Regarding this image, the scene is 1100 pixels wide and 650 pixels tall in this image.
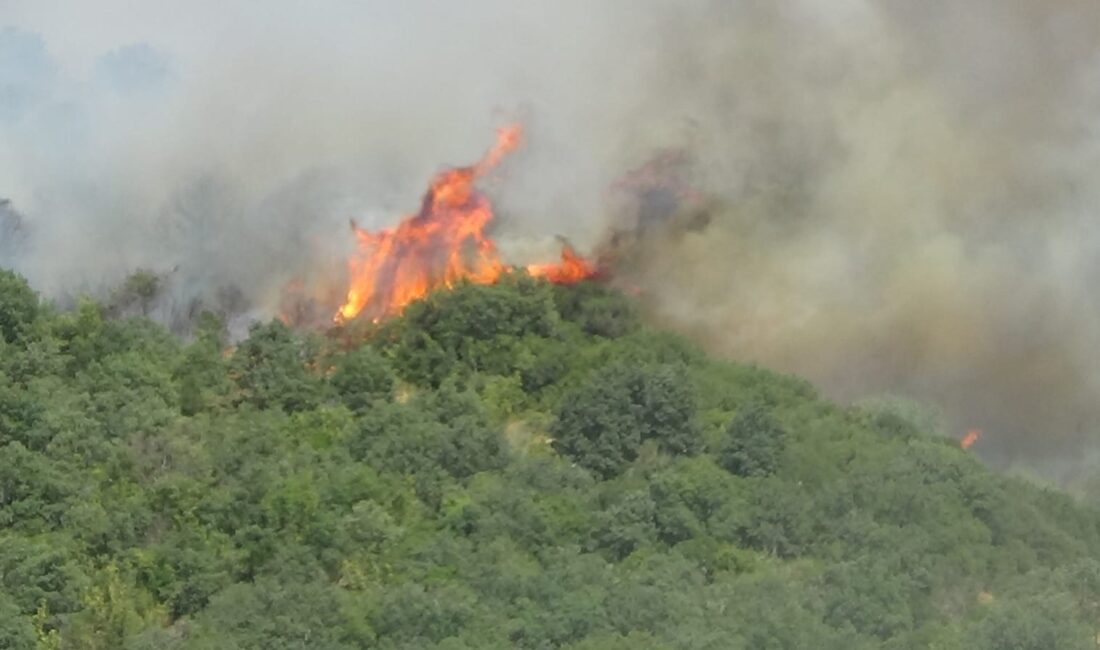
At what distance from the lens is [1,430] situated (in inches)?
1720

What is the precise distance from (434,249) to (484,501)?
34.4 feet

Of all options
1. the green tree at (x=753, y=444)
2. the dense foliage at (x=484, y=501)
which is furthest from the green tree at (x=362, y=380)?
the green tree at (x=753, y=444)

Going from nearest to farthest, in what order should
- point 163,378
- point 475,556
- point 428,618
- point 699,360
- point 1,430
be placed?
1. point 428,618
2. point 475,556
3. point 1,430
4. point 163,378
5. point 699,360

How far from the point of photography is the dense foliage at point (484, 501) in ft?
126

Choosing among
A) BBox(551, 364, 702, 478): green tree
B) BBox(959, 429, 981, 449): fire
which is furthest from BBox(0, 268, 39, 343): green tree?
BBox(959, 429, 981, 449): fire

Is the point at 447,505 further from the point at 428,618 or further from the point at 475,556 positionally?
the point at 428,618

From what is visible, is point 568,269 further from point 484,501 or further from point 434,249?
point 484,501

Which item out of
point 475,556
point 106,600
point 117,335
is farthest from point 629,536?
point 117,335

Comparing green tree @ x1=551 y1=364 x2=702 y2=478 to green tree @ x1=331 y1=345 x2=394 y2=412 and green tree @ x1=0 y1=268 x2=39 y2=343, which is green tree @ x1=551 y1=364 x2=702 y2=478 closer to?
green tree @ x1=331 y1=345 x2=394 y2=412

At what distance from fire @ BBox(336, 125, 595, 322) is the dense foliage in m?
1.22

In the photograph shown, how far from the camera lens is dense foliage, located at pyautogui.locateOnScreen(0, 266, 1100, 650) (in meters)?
38.4

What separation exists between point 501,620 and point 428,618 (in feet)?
3.57

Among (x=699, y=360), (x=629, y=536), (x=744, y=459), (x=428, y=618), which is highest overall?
(x=699, y=360)

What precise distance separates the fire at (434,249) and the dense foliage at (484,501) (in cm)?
122
